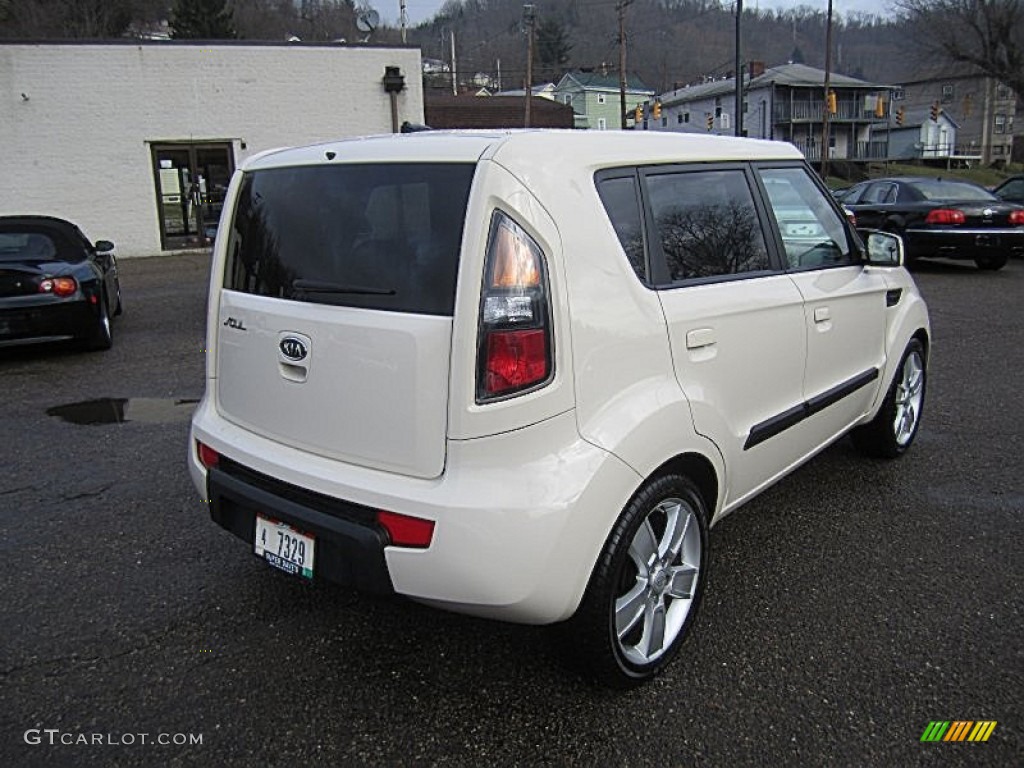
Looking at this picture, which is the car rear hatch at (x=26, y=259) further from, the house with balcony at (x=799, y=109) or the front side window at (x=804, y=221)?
the house with balcony at (x=799, y=109)

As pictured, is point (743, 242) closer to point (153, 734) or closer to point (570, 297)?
point (570, 297)

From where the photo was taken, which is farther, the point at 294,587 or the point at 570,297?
the point at 294,587

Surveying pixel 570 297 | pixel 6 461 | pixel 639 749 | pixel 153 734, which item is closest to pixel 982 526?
pixel 639 749

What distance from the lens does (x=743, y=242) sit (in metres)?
3.18

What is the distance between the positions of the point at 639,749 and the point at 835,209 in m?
2.76

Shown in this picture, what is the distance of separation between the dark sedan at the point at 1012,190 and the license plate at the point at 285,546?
15458 mm

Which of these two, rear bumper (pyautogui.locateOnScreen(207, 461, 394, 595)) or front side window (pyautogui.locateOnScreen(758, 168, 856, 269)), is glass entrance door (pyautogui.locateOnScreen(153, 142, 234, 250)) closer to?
front side window (pyautogui.locateOnScreen(758, 168, 856, 269))

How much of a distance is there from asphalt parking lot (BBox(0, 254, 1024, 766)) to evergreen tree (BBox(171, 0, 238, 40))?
4199cm

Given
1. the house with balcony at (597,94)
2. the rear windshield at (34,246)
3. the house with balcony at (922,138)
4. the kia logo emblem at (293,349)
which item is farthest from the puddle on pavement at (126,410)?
the house with balcony at (922,138)

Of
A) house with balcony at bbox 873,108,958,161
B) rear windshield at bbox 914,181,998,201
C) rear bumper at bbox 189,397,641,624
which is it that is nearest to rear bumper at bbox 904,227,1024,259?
rear windshield at bbox 914,181,998,201

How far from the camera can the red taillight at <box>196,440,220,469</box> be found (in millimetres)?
2869

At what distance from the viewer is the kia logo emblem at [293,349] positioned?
2.49m

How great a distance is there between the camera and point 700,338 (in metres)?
2.74

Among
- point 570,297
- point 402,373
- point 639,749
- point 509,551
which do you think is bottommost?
point 639,749
